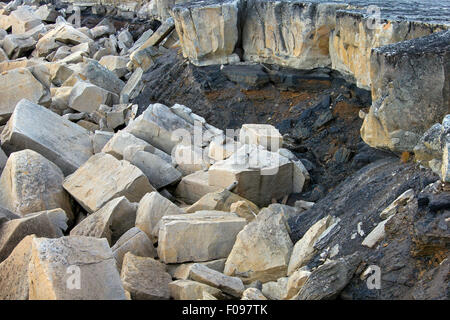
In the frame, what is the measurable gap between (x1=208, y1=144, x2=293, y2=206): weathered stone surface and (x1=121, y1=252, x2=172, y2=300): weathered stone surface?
1.75 meters

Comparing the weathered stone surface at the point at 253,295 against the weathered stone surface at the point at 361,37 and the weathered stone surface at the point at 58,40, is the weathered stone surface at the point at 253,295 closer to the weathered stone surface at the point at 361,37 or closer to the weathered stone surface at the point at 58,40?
the weathered stone surface at the point at 361,37

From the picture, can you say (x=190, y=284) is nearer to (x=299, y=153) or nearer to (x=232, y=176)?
(x=232, y=176)

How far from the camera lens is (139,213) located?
18.3 ft

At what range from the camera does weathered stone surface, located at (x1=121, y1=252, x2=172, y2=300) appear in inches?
168

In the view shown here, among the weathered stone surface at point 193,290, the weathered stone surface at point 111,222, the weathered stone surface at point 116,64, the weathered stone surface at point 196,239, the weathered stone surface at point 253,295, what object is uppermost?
the weathered stone surface at point 253,295

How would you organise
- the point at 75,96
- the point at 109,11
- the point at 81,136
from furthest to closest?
the point at 109,11 → the point at 75,96 → the point at 81,136

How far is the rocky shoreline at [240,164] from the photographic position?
3811mm

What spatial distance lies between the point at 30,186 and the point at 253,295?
10.5ft

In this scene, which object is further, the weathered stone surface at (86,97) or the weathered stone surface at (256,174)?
the weathered stone surface at (86,97)

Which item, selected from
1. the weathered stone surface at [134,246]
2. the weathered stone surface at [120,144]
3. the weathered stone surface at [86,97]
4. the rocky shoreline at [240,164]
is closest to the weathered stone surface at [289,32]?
the rocky shoreline at [240,164]

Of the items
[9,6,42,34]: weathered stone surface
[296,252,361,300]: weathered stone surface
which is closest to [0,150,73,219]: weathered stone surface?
[296,252,361,300]: weathered stone surface

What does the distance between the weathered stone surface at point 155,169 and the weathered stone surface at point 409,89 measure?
282 centimetres

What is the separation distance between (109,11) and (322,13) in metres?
10.0
